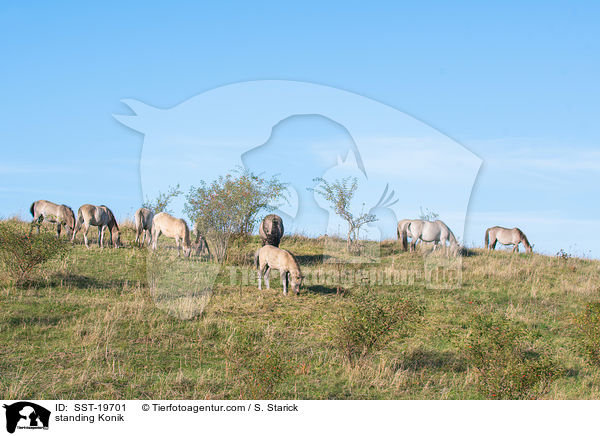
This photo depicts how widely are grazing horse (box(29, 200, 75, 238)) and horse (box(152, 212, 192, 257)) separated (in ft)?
17.8

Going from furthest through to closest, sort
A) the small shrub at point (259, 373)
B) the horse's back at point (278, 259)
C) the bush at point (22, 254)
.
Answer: the horse's back at point (278, 259), the bush at point (22, 254), the small shrub at point (259, 373)

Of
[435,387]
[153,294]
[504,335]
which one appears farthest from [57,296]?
[504,335]

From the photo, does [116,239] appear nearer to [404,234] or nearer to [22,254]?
[22,254]

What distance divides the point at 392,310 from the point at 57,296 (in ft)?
33.3

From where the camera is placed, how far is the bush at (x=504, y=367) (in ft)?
34.6

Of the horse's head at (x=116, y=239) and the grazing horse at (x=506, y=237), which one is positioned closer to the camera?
the horse's head at (x=116, y=239)

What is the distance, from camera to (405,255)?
91.0 ft

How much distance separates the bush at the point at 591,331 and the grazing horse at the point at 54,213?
2320 cm

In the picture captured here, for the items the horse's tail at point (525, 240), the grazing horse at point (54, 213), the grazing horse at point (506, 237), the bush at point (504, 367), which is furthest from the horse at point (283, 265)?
the horse's tail at point (525, 240)

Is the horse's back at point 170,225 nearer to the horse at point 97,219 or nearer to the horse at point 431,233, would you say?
the horse at point 97,219
